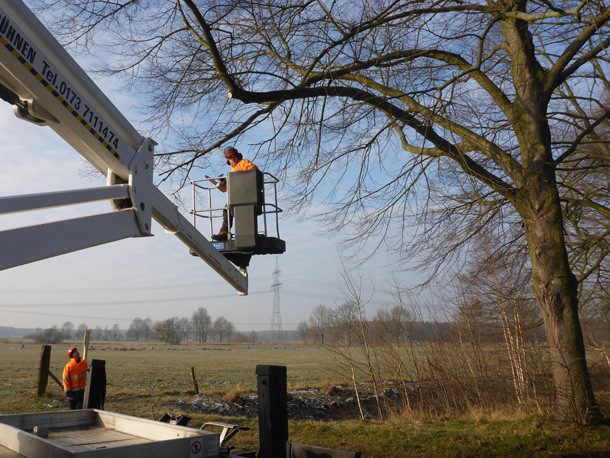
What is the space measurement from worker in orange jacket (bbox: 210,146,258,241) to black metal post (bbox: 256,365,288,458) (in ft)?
9.15

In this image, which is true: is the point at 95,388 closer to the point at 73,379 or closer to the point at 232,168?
the point at 232,168

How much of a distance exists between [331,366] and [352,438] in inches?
310

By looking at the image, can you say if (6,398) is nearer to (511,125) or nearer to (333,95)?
(333,95)

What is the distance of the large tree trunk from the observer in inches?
343

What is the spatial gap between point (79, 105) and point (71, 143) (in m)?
0.38

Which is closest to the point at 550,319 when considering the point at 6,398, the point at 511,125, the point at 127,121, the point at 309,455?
the point at 511,125

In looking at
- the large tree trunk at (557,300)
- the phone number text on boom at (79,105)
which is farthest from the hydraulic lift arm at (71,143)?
the large tree trunk at (557,300)

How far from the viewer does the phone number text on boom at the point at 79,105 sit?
381 centimetres

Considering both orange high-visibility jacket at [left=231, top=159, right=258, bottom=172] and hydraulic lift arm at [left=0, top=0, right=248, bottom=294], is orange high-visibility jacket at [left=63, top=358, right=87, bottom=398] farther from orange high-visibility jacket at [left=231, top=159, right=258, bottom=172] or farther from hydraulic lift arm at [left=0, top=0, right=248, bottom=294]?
hydraulic lift arm at [left=0, top=0, right=248, bottom=294]

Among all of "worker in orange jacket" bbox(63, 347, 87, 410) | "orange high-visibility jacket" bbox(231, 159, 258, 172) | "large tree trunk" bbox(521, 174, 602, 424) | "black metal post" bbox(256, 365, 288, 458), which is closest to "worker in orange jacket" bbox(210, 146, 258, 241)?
"orange high-visibility jacket" bbox(231, 159, 258, 172)

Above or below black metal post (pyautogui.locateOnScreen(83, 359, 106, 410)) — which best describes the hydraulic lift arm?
above

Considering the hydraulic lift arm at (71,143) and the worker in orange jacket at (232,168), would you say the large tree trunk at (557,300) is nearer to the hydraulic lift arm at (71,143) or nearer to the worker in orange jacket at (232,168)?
the worker in orange jacket at (232,168)

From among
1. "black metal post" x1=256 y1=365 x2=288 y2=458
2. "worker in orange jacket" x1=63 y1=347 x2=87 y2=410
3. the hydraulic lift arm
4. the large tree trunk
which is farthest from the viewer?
"worker in orange jacket" x1=63 y1=347 x2=87 y2=410

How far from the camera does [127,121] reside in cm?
462
